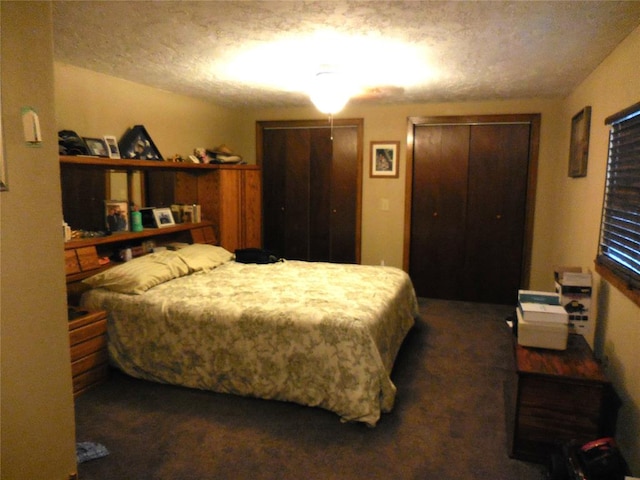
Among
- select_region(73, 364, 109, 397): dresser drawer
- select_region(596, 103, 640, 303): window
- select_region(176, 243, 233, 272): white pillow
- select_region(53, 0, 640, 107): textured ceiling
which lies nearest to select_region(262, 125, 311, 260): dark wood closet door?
select_region(176, 243, 233, 272): white pillow

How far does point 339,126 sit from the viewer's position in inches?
216

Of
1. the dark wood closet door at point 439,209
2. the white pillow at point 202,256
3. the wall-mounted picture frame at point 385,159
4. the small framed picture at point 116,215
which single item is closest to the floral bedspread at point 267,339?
the white pillow at point 202,256

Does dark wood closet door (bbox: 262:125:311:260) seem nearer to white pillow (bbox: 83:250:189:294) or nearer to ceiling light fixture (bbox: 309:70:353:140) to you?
ceiling light fixture (bbox: 309:70:353:140)

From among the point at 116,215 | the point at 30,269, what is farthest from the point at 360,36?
the point at 116,215

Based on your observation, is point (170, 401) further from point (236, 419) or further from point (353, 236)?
point (353, 236)

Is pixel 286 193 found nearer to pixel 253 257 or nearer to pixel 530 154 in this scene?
pixel 253 257

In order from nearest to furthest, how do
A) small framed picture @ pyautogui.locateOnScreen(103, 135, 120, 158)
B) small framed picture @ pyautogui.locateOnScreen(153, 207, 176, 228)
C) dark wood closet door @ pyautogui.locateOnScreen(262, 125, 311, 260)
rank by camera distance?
small framed picture @ pyautogui.locateOnScreen(103, 135, 120, 158)
small framed picture @ pyautogui.locateOnScreen(153, 207, 176, 228)
dark wood closet door @ pyautogui.locateOnScreen(262, 125, 311, 260)

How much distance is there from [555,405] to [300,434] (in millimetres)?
1313

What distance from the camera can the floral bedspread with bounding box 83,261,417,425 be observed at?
2625 millimetres

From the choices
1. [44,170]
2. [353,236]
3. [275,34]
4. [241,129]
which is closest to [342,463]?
[44,170]

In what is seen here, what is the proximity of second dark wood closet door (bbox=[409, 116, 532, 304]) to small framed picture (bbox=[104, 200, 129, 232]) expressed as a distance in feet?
10.2

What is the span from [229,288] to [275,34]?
1749 millimetres

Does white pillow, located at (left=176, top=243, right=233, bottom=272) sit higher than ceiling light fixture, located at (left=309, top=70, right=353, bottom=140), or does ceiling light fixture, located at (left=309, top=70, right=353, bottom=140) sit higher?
ceiling light fixture, located at (left=309, top=70, right=353, bottom=140)

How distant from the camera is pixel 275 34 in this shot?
2666mm
